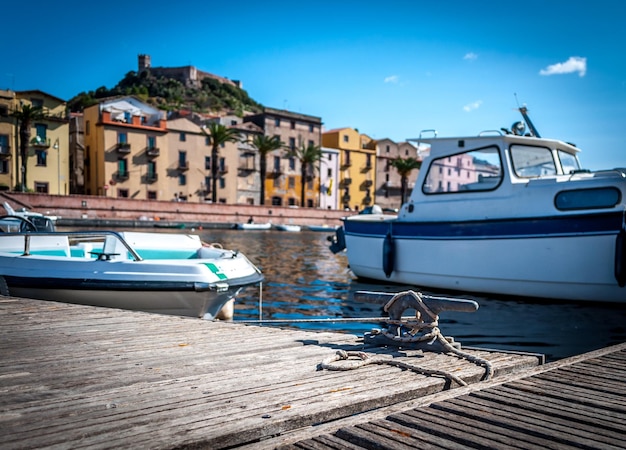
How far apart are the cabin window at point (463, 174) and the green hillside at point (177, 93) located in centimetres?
10408

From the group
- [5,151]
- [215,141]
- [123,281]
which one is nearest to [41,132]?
[5,151]

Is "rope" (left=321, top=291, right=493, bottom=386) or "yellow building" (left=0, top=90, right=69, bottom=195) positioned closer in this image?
"rope" (left=321, top=291, right=493, bottom=386)

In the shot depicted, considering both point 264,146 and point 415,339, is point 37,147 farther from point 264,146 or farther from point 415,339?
point 415,339

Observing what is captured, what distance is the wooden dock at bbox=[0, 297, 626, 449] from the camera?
2887 millimetres

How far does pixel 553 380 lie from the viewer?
4137 millimetres

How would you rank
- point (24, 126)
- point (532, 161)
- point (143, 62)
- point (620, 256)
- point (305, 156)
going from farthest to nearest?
point (143, 62), point (305, 156), point (24, 126), point (532, 161), point (620, 256)

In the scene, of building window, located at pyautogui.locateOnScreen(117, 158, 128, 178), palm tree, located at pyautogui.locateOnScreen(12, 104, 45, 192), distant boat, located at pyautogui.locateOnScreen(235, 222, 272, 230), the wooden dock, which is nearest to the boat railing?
the wooden dock

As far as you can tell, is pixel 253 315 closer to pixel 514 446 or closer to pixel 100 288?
pixel 100 288

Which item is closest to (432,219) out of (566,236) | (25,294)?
(566,236)

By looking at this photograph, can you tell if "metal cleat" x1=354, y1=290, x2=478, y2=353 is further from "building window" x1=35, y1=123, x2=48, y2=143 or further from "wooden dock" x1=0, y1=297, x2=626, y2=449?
"building window" x1=35, y1=123, x2=48, y2=143

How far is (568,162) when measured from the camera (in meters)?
13.7

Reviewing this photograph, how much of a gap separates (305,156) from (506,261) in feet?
185

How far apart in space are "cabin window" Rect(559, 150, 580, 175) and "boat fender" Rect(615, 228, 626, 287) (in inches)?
121

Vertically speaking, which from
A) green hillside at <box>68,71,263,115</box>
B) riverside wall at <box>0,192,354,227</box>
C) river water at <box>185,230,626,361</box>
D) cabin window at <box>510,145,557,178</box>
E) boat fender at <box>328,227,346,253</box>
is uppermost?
green hillside at <box>68,71,263,115</box>
